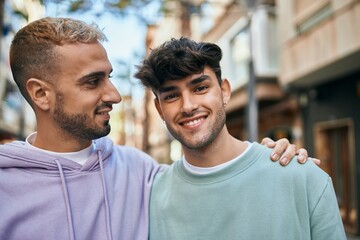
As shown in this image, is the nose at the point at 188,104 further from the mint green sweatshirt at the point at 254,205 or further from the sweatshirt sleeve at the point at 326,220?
the sweatshirt sleeve at the point at 326,220

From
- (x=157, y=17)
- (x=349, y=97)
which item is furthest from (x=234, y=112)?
(x=157, y=17)

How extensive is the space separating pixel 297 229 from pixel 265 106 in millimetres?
14633

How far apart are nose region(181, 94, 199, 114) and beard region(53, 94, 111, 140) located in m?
0.44

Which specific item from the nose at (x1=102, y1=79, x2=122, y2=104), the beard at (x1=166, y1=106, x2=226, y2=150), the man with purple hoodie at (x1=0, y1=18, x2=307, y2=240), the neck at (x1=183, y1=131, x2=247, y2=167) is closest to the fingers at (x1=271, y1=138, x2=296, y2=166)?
the man with purple hoodie at (x1=0, y1=18, x2=307, y2=240)

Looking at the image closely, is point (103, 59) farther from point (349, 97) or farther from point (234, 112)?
point (234, 112)

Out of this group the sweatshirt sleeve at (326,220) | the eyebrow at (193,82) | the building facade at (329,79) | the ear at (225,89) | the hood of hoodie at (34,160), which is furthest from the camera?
the building facade at (329,79)

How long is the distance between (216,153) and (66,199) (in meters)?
0.81

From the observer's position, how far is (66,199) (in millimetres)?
2225

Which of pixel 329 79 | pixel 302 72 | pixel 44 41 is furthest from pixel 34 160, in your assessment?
pixel 329 79

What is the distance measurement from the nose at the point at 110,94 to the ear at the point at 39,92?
0.30 metres

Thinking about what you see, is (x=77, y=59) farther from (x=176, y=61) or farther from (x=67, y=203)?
(x=67, y=203)

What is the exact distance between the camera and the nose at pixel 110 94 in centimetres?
241

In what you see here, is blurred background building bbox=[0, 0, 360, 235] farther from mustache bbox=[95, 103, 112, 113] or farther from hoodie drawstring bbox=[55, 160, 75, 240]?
hoodie drawstring bbox=[55, 160, 75, 240]

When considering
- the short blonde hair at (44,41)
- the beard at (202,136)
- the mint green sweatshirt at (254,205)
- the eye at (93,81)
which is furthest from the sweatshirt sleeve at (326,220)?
the short blonde hair at (44,41)
